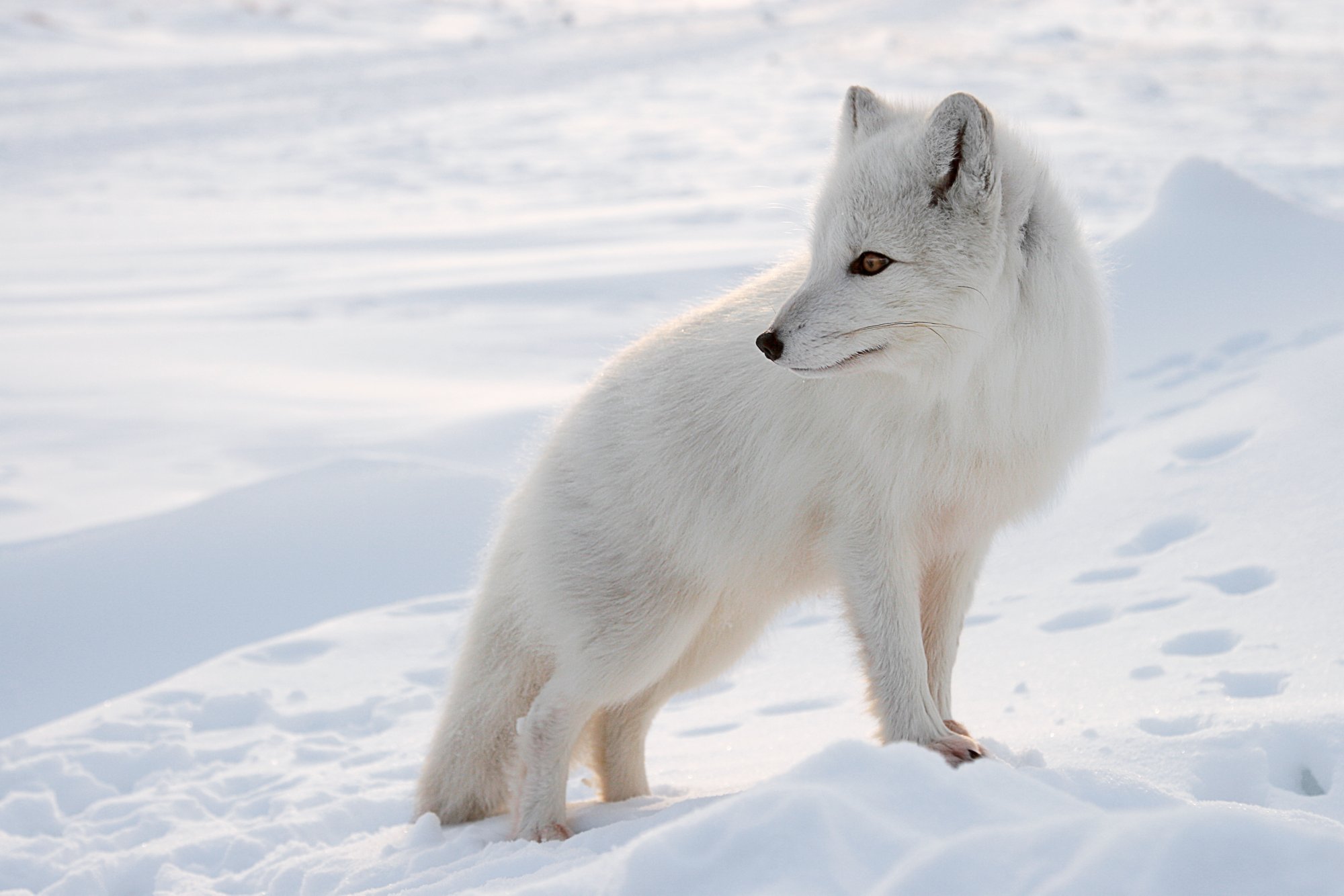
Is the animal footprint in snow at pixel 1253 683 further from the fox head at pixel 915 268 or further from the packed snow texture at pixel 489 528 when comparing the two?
the fox head at pixel 915 268

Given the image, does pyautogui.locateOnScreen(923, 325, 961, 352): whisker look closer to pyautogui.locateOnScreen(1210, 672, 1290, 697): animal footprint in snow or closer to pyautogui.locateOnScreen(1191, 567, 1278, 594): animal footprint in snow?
pyautogui.locateOnScreen(1210, 672, 1290, 697): animal footprint in snow

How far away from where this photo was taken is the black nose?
8.29 feet

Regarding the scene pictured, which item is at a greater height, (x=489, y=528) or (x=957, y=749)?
(x=957, y=749)

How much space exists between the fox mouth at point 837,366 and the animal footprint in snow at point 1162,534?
227 centimetres

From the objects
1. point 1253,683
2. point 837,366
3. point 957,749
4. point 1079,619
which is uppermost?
point 837,366

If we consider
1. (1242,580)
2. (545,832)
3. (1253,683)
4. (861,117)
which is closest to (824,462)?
(861,117)

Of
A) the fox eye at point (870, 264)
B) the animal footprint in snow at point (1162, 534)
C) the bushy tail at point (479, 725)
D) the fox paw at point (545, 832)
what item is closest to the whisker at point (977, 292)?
the fox eye at point (870, 264)

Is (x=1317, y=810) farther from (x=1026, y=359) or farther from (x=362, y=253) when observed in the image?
(x=362, y=253)

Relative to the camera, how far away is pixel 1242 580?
3.86 meters

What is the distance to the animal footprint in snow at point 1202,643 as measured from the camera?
138 inches

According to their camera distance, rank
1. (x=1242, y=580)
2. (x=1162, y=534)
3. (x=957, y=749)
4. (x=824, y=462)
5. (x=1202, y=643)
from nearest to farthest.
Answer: (x=957, y=749) < (x=824, y=462) < (x=1202, y=643) < (x=1242, y=580) < (x=1162, y=534)

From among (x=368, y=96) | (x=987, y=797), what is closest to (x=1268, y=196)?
(x=987, y=797)

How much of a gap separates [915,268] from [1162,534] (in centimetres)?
237

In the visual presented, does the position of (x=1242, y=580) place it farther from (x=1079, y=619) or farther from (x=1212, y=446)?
(x=1212, y=446)
